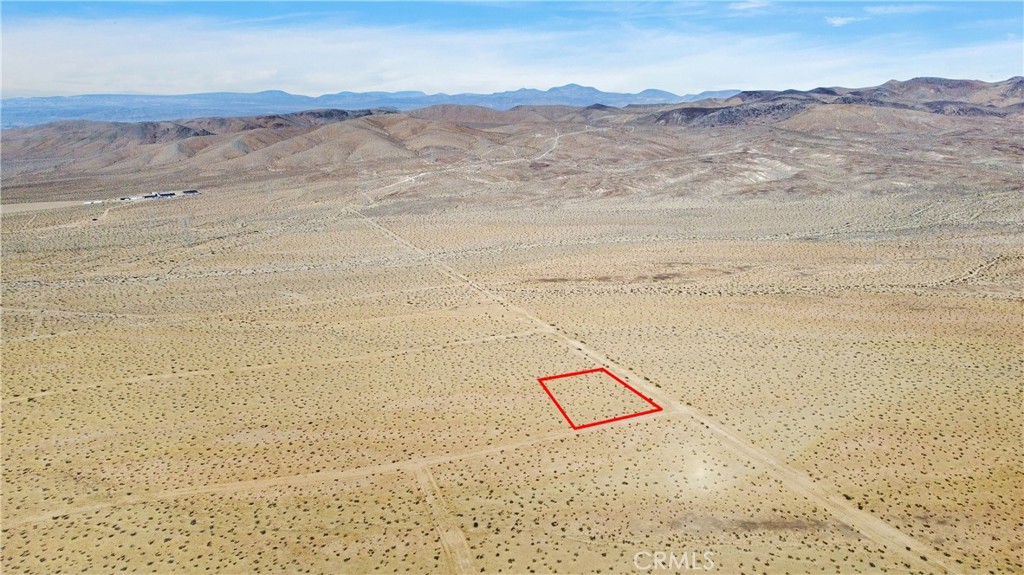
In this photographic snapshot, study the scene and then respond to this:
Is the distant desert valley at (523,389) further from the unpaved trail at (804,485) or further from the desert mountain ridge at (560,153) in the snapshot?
the desert mountain ridge at (560,153)

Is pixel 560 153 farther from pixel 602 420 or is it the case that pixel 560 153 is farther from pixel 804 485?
pixel 804 485

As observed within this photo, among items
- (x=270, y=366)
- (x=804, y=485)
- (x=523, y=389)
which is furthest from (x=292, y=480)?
(x=804, y=485)

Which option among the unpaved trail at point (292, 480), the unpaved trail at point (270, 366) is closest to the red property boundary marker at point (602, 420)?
the unpaved trail at point (292, 480)

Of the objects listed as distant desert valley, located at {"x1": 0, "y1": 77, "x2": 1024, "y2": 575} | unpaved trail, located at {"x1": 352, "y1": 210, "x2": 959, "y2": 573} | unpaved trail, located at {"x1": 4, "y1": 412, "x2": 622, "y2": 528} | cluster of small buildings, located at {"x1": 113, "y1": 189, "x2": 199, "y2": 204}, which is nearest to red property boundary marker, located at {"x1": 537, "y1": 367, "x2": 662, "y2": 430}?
distant desert valley, located at {"x1": 0, "y1": 77, "x2": 1024, "y2": 575}

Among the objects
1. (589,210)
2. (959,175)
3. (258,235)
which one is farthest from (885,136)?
(258,235)
